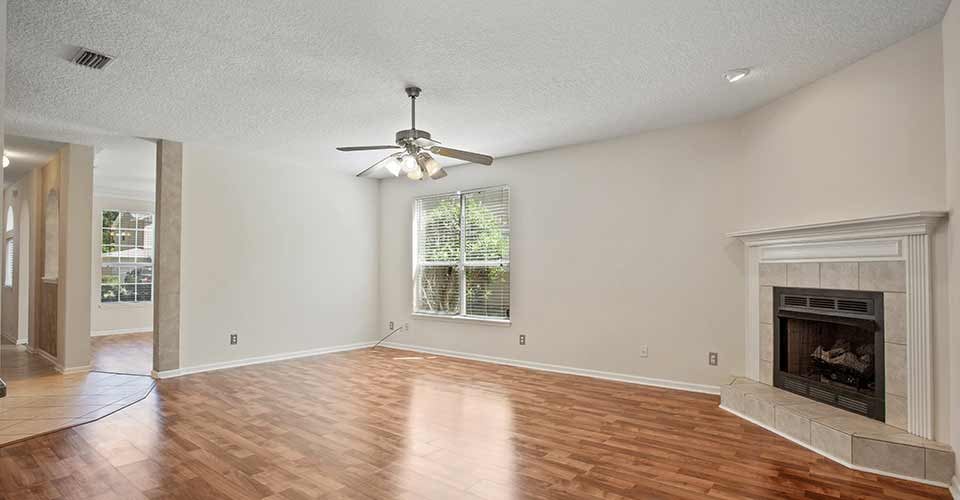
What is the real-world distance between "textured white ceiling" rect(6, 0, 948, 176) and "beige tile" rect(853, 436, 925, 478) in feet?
8.09

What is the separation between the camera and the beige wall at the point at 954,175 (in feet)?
9.12

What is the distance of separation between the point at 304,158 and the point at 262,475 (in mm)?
4393

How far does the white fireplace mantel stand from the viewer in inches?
120

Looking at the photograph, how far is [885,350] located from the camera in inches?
130

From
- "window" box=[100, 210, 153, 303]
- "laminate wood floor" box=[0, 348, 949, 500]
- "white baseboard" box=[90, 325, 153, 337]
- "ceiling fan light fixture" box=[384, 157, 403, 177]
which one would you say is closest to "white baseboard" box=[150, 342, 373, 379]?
"laminate wood floor" box=[0, 348, 949, 500]

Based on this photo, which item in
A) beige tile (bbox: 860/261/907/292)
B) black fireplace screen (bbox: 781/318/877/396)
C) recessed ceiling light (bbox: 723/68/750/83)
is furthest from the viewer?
recessed ceiling light (bbox: 723/68/750/83)

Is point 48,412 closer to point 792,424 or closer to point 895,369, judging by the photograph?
point 792,424

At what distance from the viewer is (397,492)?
8.81 feet

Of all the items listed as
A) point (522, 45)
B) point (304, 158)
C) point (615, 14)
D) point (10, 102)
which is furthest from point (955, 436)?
point (10, 102)

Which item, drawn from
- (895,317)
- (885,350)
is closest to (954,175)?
(895,317)

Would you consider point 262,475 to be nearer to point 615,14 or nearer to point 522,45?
point 522,45

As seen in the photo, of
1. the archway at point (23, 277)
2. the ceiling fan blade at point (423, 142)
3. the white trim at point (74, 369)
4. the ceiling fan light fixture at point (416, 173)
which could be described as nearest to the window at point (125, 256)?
the archway at point (23, 277)

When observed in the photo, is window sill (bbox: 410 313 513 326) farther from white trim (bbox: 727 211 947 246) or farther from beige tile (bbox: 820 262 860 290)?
beige tile (bbox: 820 262 860 290)

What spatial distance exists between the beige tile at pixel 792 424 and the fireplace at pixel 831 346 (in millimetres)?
375
